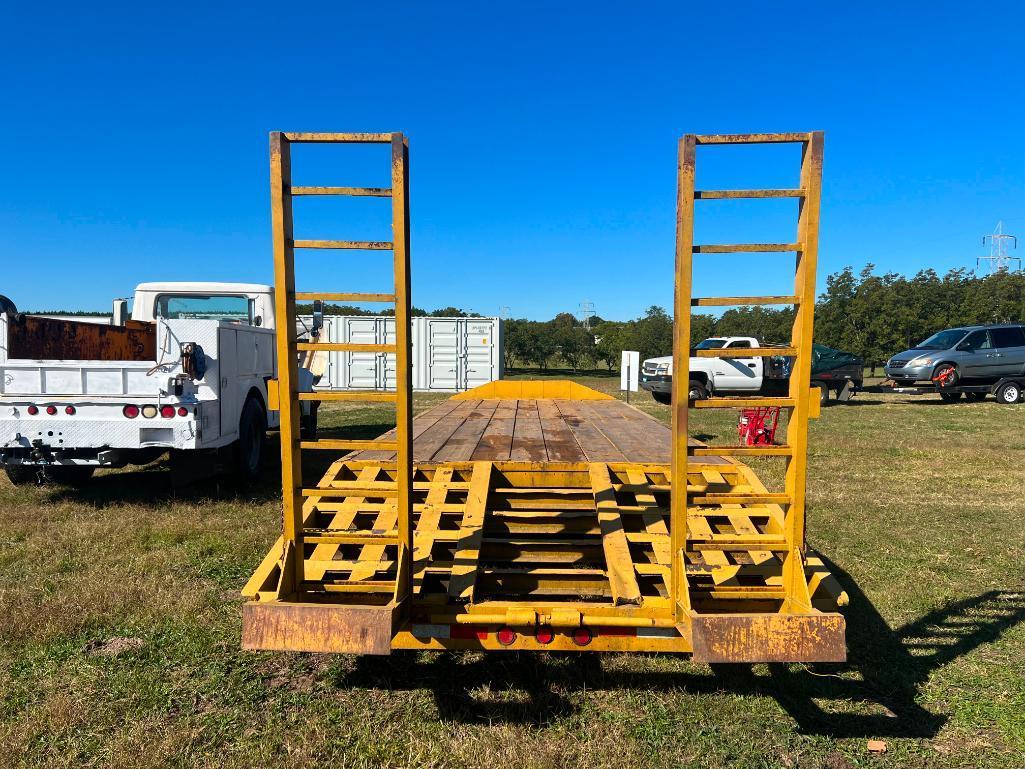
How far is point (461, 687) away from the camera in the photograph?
2.81 metres

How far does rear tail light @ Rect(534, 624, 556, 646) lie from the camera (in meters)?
2.34

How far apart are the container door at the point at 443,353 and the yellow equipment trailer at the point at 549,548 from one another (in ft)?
55.4

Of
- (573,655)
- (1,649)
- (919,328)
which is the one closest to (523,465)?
(573,655)

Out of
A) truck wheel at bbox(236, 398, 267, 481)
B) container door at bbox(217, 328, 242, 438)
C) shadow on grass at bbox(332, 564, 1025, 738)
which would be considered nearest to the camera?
shadow on grass at bbox(332, 564, 1025, 738)

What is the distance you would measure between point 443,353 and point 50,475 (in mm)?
14260

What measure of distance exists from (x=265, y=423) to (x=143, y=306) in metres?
2.20

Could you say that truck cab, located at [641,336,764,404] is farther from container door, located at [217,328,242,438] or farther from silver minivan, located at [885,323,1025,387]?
container door, located at [217,328,242,438]

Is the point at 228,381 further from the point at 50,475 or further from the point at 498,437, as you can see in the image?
the point at 498,437

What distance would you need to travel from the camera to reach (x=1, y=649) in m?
3.05

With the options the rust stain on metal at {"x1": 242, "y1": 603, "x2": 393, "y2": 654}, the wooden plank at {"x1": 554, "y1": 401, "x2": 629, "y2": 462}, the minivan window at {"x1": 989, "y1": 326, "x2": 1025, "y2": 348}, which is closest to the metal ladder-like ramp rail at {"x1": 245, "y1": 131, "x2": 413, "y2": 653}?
the rust stain on metal at {"x1": 242, "y1": 603, "x2": 393, "y2": 654}

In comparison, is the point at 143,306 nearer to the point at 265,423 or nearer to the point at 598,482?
the point at 265,423

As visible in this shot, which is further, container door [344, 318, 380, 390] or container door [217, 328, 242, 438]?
container door [344, 318, 380, 390]

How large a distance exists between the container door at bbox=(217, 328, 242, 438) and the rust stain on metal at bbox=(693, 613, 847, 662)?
487 cm

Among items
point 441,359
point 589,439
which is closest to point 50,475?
point 589,439
